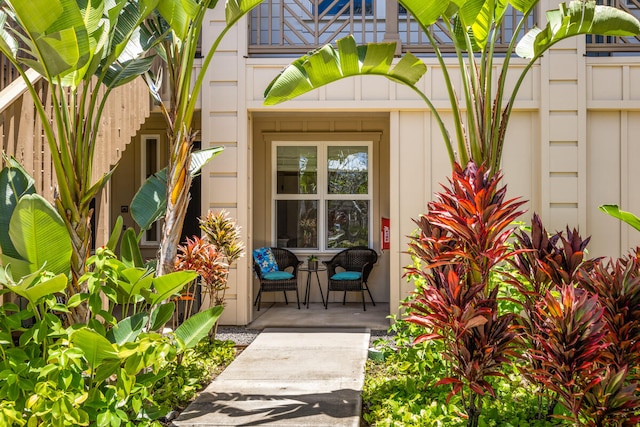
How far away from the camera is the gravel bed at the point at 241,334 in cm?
636

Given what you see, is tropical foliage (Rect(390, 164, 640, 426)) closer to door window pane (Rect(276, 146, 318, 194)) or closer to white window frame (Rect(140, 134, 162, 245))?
door window pane (Rect(276, 146, 318, 194))

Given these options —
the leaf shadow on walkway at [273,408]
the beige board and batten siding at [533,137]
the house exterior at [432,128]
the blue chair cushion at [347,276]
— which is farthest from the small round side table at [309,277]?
the leaf shadow on walkway at [273,408]

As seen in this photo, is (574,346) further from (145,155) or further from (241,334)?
(145,155)

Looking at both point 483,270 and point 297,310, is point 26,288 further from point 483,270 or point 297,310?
point 297,310

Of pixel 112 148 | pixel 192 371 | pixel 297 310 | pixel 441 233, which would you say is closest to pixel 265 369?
pixel 192 371

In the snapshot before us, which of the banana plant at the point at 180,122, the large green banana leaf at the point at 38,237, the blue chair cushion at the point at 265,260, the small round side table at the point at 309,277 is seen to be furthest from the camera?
the small round side table at the point at 309,277

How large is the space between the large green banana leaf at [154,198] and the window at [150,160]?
4.75 meters

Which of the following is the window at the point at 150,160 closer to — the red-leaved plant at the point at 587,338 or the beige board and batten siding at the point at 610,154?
the beige board and batten siding at the point at 610,154

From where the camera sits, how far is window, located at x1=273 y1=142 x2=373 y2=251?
919 cm

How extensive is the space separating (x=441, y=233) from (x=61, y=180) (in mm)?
2249

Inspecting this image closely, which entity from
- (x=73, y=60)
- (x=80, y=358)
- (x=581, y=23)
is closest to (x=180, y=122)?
(x=73, y=60)

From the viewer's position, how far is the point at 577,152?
6.88 meters

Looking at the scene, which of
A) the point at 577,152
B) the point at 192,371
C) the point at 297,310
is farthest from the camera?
the point at 297,310

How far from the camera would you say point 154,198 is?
448 centimetres
